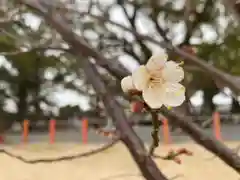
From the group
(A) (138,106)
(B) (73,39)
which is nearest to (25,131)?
(B) (73,39)

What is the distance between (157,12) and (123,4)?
12cm

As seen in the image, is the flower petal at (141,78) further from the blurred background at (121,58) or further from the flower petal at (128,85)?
the blurred background at (121,58)

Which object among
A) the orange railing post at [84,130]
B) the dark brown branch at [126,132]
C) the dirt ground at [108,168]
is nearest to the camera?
the dark brown branch at [126,132]

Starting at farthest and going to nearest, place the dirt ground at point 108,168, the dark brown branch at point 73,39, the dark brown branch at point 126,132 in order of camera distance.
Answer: the dirt ground at point 108,168 < the dark brown branch at point 73,39 < the dark brown branch at point 126,132

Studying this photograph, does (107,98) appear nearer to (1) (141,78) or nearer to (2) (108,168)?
(1) (141,78)

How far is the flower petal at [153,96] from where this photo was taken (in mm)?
233

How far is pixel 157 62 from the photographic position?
9.3 inches

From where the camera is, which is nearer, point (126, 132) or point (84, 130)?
point (126, 132)

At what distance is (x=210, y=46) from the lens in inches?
46.4

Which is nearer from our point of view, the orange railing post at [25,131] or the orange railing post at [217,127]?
the orange railing post at [217,127]

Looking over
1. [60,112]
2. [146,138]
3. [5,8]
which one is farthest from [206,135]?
[60,112]

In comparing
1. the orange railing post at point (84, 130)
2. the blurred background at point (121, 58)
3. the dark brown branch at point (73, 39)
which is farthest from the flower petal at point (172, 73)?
the orange railing post at point (84, 130)

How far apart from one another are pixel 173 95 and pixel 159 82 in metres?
0.01

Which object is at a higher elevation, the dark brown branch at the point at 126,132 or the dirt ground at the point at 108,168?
the dark brown branch at the point at 126,132
